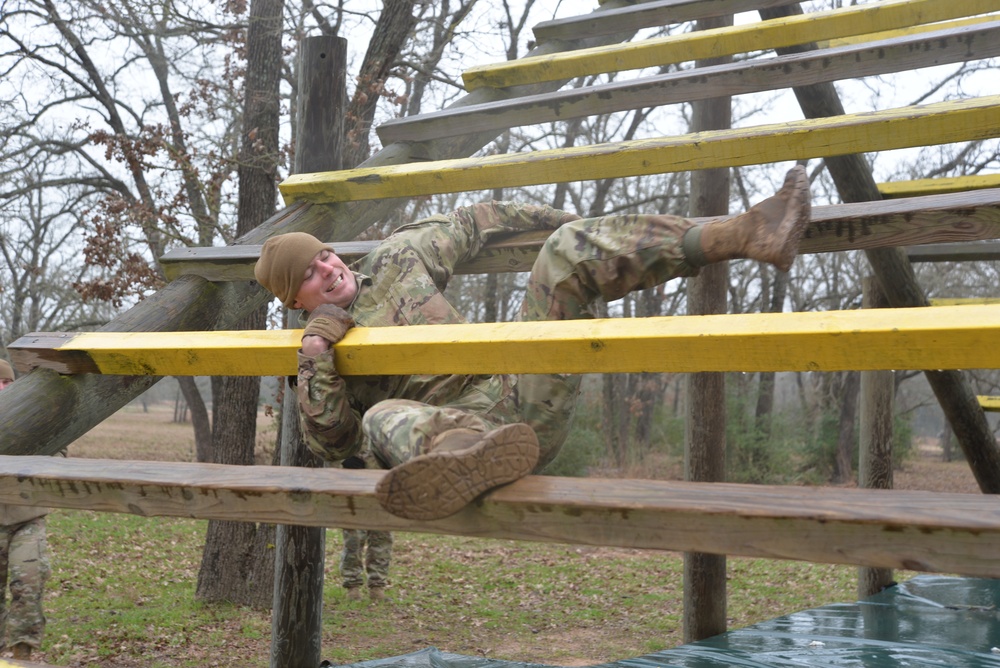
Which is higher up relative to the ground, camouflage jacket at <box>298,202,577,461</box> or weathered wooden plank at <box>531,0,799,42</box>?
weathered wooden plank at <box>531,0,799,42</box>

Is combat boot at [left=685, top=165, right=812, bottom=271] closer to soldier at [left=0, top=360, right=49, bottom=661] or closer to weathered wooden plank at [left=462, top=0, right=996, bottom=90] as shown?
weathered wooden plank at [left=462, top=0, right=996, bottom=90]

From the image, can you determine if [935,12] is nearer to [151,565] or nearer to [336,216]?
[336,216]

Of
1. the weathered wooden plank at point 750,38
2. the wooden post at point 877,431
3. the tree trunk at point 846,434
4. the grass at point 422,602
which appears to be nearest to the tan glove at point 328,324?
the weathered wooden plank at point 750,38

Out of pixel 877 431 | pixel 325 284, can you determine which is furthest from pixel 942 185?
pixel 325 284

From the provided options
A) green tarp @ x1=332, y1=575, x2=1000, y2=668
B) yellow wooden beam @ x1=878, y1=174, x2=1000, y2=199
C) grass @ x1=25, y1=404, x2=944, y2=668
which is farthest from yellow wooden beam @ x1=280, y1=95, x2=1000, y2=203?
grass @ x1=25, y1=404, x2=944, y2=668

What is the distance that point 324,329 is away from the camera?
7.82 ft

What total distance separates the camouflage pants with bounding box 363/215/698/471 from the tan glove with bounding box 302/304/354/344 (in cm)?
50

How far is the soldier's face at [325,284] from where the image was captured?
9.64ft

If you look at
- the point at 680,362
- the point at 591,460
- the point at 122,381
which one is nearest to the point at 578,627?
A: the point at 122,381

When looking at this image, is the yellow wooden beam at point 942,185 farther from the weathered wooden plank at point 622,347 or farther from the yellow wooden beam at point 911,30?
the weathered wooden plank at point 622,347

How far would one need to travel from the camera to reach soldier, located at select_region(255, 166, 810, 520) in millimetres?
1873

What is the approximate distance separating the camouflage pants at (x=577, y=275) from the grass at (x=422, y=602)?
15.3 feet

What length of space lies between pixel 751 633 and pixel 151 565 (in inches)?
267

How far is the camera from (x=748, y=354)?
188 centimetres
